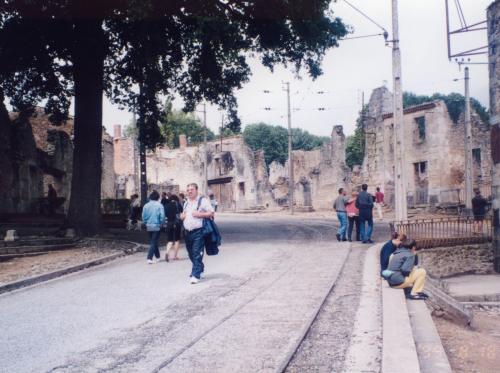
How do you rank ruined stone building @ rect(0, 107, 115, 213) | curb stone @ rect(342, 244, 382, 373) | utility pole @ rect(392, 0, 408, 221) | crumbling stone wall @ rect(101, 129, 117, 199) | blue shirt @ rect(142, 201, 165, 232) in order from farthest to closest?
1. crumbling stone wall @ rect(101, 129, 117, 199)
2. ruined stone building @ rect(0, 107, 115, 213)
3. utility pole @ rect(392, 0, 408, 221)
4. blue shirt @ rect(142, 201, 165, 232)
5. curb stone @ rect(342, 244, 382, 373)

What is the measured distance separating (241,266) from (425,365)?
6598 mm

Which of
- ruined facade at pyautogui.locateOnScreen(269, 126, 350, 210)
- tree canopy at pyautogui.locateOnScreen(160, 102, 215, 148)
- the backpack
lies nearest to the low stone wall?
the backpack

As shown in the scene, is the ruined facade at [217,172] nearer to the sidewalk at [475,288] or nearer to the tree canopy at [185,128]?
the tree canopy at [185,128]

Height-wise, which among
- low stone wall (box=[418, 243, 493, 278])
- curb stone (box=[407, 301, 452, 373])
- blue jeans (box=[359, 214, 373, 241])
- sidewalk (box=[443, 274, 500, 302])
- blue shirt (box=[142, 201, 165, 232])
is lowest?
sidewalk (box=[443, 274, 500, 302])

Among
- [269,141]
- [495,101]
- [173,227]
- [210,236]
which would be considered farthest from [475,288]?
[269,141]

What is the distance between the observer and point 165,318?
685cm

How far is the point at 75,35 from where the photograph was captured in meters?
16.7

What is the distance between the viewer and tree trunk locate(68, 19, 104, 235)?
17.0m

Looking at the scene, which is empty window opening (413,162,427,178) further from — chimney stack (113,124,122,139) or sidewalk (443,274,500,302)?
chimney stack (113,124,122,139)

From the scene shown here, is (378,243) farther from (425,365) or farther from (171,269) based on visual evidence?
(425,365)

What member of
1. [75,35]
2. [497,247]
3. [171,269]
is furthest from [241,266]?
[75,35]

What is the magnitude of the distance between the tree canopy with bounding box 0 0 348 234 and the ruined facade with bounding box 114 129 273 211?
1126 inches

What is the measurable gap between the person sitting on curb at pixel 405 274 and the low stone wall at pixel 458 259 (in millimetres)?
6665

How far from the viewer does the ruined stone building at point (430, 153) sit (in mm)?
37938
